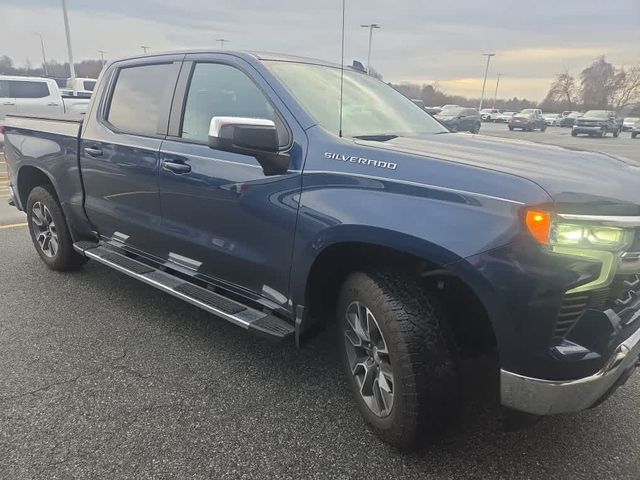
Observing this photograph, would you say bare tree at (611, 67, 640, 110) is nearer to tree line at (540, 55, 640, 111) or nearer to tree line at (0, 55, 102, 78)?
tree line at (540, 55, 640, 111)

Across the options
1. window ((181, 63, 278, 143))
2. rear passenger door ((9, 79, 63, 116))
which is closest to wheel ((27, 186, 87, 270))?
window ((181, 63, 278, 143))

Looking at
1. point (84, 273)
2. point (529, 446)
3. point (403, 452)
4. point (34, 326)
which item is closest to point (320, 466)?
point (403, 452)

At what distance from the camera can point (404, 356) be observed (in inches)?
86.2

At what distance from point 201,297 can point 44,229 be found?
8.41ft

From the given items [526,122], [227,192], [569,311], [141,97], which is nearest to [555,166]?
[569,311]

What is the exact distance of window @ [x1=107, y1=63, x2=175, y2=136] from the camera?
352 cm

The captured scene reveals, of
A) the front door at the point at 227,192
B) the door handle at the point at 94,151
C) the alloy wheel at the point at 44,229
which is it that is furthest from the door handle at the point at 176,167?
the alloy wheel at the point at 44,229

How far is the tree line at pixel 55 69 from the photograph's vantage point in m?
37.1

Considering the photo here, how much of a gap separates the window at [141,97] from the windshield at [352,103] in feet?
3.05

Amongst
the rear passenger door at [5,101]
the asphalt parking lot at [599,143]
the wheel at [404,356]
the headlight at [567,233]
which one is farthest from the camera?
the asphalt parking lot at [599,143]

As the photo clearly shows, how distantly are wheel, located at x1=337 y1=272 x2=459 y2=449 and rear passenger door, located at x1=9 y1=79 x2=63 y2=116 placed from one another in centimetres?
1588

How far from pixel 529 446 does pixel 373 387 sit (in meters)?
0.80

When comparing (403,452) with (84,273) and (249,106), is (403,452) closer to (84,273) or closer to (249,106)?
(249,106)

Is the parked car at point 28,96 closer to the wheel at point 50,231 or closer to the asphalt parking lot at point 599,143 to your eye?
the wheel at point 50,231
